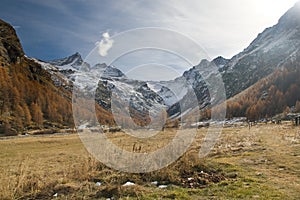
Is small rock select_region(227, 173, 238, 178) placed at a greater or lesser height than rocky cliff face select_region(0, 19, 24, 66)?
lesser

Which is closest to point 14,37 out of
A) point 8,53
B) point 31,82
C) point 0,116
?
point 8,53

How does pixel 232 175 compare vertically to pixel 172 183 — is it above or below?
above

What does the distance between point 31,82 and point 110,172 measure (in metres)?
173

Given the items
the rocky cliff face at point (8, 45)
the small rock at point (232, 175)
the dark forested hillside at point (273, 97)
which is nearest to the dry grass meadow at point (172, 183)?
the small rock at point (232, 175)

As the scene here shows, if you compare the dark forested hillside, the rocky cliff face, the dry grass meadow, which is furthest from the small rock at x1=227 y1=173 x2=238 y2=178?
the rocky cliff face

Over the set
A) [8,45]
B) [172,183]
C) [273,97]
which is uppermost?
[8,45]

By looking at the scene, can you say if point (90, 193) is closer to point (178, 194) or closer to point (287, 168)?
point (178, 194)

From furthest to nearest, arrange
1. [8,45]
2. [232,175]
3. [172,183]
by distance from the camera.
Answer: [8,45] → [232,175] → [172,183]

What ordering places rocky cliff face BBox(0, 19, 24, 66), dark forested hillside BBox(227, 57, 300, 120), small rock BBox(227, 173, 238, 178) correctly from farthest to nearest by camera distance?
rocky cliff face BBox(0, 19, 24, 66)
dark forested hillside BBox(227, 57, 300, 120)
small rock BBox(227, 173, 238, 178)

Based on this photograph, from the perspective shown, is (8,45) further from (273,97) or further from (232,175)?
(232,175)

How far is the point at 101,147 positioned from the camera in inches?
659

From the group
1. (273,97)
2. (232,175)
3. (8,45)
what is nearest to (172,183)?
(232,175)

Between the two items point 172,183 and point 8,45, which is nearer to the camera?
point 172,183

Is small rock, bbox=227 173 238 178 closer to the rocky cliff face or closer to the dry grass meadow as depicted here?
the dry grass meadow
